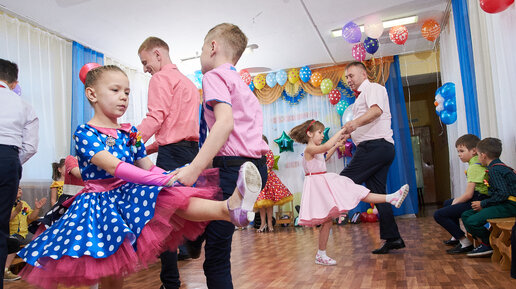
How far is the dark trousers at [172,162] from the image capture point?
7.11 ft

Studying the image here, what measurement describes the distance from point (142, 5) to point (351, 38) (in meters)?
2.91

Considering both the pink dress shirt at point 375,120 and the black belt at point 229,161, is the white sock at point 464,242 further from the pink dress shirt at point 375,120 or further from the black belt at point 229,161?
the black belt at point 229,161

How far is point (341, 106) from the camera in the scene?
7.30 metres

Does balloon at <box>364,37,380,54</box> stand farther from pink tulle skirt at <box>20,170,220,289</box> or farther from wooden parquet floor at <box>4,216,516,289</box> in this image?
pink tulle skirt at <box>20,170,220,289</box>

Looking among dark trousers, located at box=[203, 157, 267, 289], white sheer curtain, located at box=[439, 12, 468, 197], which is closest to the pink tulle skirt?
dark trousers, located at box=[203, 157, 267, 289]

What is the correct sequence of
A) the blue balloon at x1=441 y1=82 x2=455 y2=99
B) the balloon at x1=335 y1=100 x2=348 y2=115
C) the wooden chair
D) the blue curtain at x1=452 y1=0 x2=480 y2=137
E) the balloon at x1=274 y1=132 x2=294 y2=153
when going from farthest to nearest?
the balloon at x1=274 y1=132 x2=294 y2=153, the balloon at x1=335 y1=100 x2=348 y2=115, the wooden chair, the blue balloon at x1=441 y1=82 x2=455 y2=99, the blue curtain at x1=452 y1=0 x2=480 y2=137

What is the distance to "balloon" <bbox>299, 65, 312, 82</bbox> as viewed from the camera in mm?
7531

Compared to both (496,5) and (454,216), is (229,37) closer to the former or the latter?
(496,5)

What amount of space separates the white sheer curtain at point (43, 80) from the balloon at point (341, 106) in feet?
14.9

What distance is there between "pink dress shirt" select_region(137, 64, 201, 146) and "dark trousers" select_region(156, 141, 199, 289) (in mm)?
38

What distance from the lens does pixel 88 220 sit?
53.9 inches

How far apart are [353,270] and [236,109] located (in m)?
1.68

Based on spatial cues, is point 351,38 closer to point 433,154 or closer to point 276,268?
point 276,268

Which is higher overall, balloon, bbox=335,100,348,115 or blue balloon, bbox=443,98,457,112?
balloon, bbox=335,100,348,115
